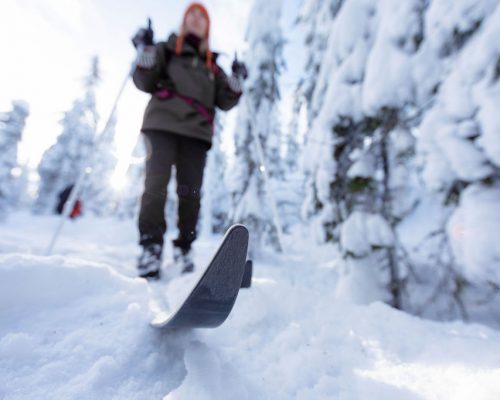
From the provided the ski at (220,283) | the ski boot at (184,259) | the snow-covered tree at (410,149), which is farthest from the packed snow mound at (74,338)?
the snow-covered tree at (410,149)

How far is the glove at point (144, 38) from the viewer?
2412 millimetres

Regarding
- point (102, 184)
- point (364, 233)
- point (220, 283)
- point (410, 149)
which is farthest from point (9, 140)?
point (102, 184)

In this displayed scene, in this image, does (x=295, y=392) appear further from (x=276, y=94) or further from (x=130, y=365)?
(x=276, y=94)

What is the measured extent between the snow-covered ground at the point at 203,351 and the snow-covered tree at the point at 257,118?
5.72m

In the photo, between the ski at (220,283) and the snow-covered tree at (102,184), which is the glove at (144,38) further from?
the snow-covered tree at (102,184)

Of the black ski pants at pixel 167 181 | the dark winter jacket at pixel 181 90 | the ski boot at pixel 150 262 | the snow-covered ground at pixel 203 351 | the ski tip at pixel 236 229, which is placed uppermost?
the dark winter jacket at pixel 181 90

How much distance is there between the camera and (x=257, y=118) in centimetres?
776

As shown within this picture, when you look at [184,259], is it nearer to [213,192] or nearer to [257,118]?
[257,118]

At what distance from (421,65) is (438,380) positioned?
2.20m

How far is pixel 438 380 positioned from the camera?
97 cm

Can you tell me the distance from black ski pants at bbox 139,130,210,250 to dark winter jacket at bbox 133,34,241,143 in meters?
0.11

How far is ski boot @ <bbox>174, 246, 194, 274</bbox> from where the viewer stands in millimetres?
2430

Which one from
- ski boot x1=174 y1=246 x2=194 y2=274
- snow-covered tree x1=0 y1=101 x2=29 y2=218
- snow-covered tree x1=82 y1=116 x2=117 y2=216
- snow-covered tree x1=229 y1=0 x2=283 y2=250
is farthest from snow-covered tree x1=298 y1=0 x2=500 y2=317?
snow-covered tree x1=82 y1=116 x2=117 y2=216

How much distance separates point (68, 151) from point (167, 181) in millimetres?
24625
